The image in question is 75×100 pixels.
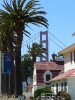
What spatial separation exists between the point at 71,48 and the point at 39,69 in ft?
63.3

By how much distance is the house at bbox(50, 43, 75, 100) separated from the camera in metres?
38.7

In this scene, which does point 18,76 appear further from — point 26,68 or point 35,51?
point 26,68

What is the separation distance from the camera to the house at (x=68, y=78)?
3869 cm

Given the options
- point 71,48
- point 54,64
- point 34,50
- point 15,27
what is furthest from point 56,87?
point 34,50

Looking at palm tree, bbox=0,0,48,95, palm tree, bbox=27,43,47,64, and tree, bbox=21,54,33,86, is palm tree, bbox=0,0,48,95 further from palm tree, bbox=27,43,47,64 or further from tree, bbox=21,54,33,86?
tree, bbox=21,54,33,86

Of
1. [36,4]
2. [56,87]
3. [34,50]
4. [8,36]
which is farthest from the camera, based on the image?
[34,50]

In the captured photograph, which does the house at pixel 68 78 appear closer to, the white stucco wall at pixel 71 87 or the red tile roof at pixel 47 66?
the white stucco wall at pixel 71 87

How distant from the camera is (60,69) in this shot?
207 feet

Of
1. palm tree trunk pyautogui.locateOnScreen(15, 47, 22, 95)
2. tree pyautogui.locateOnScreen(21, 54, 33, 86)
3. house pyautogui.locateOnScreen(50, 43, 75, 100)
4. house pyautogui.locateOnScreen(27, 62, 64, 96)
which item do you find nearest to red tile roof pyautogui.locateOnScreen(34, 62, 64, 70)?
house pyautogui.locateOnScreen(27, 62, 64, 96)

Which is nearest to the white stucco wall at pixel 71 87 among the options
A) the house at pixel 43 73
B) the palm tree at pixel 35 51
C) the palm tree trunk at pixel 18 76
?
the palm tree trunk at pixel 18 76

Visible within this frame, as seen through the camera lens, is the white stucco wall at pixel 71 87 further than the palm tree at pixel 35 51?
No

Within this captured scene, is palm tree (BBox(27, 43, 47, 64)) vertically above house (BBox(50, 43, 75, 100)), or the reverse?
palm tree (BBox(27, 43, 47, 64))

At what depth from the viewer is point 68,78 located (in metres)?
38.3

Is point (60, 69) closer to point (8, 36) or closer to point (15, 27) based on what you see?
point (8, 36)
